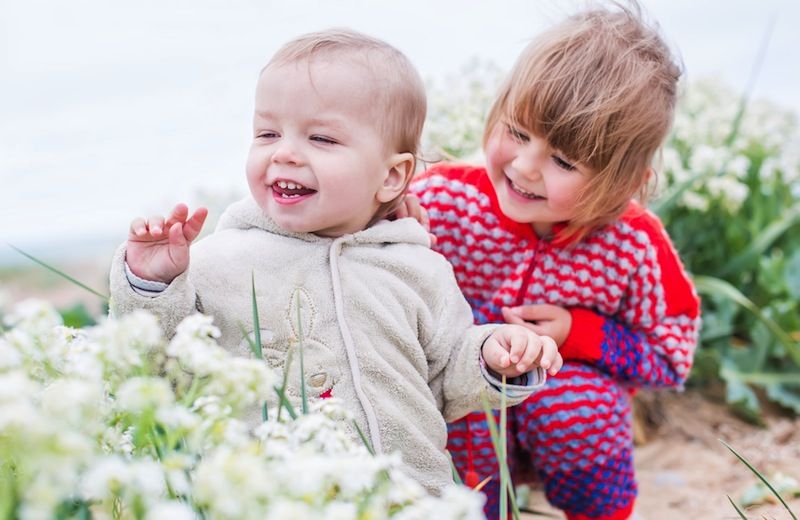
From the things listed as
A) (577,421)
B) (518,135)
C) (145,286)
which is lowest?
(577,421)

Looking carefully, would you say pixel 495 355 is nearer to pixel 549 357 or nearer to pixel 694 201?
pixel 549 357

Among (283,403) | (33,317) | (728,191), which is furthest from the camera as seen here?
(728,191)

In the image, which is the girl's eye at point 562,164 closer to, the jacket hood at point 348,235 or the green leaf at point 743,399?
the jacket hood at point 348,235

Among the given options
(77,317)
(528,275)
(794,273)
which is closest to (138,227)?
(528,275)

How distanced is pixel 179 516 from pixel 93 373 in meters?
0.28

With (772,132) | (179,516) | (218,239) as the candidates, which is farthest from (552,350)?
(772,132)

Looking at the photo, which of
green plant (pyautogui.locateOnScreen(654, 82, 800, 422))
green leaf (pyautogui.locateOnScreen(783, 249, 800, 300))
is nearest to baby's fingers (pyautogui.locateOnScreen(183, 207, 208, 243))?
green plant (pyautogui.locateOnScreen(654, 82, 800, 422))

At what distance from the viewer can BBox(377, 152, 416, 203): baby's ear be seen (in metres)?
1.97

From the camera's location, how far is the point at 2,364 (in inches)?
38.6

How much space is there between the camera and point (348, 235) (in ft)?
6.37

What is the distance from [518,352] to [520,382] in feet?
0.47

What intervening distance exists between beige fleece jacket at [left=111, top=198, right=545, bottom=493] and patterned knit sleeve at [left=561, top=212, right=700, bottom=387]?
1.68ft

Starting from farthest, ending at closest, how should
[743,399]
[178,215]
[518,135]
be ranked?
[743,399], [518,135], [178,215]

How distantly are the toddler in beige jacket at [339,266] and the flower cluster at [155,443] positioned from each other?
508 mm
